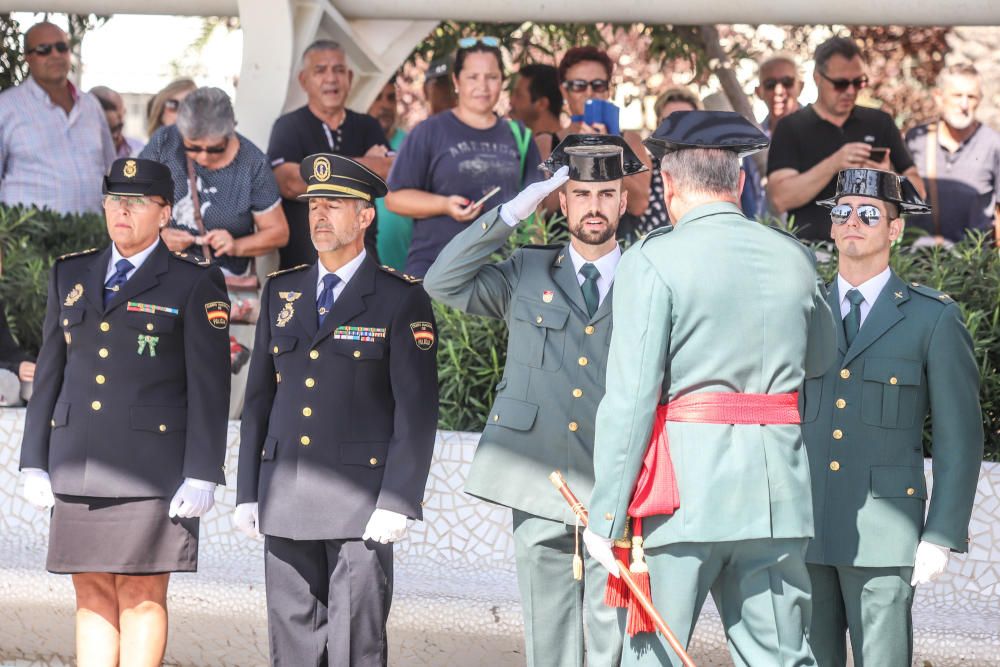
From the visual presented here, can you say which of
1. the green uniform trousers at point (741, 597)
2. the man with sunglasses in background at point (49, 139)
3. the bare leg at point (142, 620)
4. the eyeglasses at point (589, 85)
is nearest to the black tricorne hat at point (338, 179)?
the bare leg at point (142, 620)

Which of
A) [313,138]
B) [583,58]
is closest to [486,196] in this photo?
[313,138]

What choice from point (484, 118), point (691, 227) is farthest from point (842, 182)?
point (484, 118)

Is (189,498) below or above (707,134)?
below

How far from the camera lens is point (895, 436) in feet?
14.9

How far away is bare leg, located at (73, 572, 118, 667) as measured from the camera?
5141 mm

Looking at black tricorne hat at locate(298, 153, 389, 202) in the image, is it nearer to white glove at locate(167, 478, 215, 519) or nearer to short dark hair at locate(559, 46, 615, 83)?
white glove at locate(167, 478, 215, 519)

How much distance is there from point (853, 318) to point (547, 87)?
4096 mm

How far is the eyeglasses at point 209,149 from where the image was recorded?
708 cm

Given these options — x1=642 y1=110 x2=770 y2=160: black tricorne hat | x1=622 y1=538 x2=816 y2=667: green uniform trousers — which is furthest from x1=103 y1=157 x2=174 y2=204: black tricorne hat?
x1=622 y1=538 x2=816 y2=667: green uniform trousers

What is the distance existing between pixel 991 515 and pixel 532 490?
221 cm

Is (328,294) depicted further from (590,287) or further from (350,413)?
(590,287)

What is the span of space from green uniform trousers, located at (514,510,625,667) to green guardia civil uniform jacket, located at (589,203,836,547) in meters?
0.67

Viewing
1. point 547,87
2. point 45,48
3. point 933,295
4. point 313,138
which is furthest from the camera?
point 45,48

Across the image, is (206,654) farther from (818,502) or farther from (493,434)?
(818,502)
